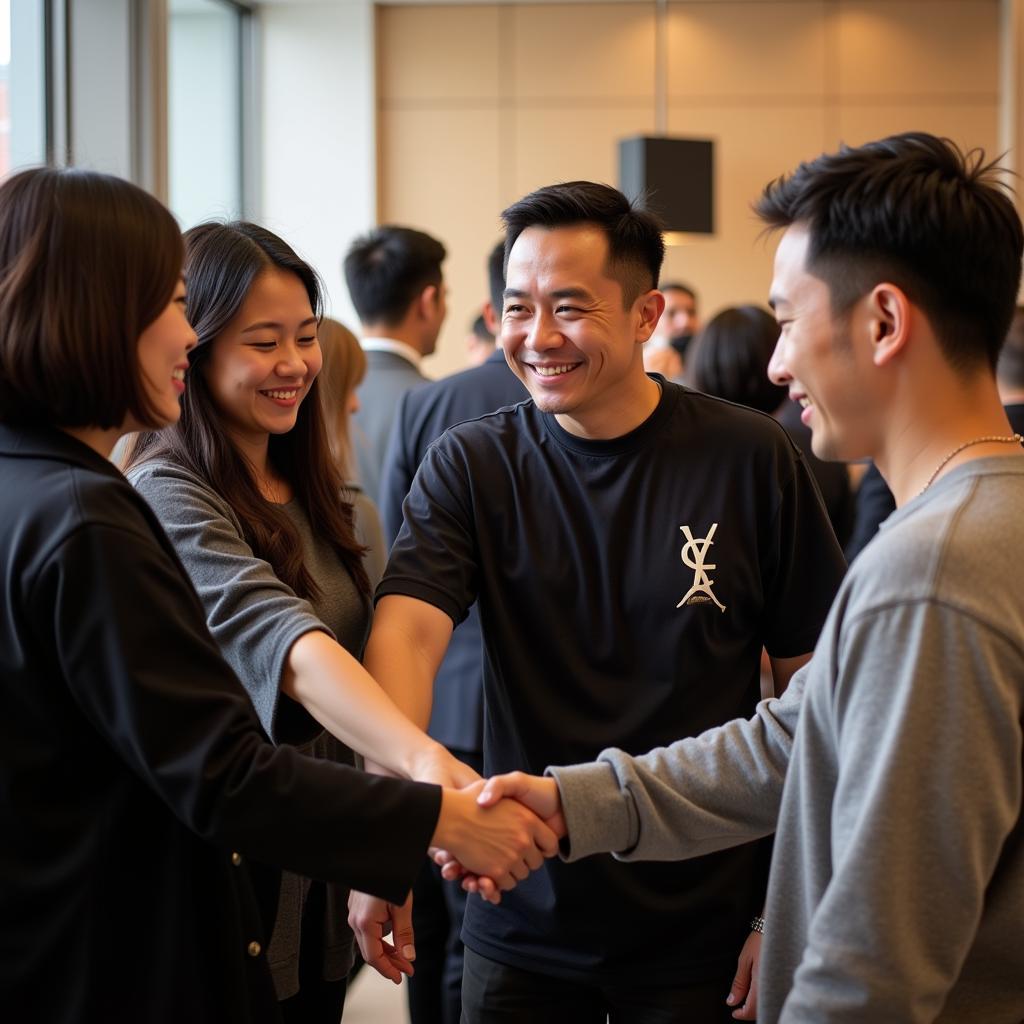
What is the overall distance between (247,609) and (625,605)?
0.52m

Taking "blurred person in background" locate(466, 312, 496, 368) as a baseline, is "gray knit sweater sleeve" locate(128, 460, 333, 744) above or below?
below

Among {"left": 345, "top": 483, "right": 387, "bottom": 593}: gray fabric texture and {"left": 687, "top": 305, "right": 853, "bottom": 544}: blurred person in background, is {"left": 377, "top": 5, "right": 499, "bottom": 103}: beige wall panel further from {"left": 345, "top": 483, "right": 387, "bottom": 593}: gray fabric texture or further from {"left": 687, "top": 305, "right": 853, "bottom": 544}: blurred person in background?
{"left": 345, "top": 483, "right": 387, "bottom": 593}: gray fabric texture

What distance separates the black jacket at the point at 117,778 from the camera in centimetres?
134

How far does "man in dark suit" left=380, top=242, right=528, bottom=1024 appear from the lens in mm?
3072

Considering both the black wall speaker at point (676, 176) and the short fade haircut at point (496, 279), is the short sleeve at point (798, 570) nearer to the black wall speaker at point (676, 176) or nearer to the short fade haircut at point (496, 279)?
the short fade haircut at point (496, 279)

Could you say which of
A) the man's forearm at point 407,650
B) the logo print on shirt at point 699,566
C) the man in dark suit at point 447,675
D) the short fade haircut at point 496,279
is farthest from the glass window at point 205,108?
the logo print on shirt at point 699,566

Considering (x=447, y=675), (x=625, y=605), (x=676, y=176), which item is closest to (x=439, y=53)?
(x=676, y=176)

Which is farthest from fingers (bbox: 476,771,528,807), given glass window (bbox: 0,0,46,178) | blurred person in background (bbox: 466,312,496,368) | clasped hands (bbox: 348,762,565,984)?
blurred person in background (bbox: 466,312,496,368)

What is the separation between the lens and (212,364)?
1956 mm

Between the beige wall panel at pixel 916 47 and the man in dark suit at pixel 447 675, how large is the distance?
5.61 metres

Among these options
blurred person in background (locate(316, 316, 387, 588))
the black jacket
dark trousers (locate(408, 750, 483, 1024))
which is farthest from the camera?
blurred person in background (locate(316, 316, 387, 588))

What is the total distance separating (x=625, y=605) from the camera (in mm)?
1922

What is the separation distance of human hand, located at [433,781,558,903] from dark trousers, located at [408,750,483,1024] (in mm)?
1218

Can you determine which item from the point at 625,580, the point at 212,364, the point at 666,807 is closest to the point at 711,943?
the point at 666,807
